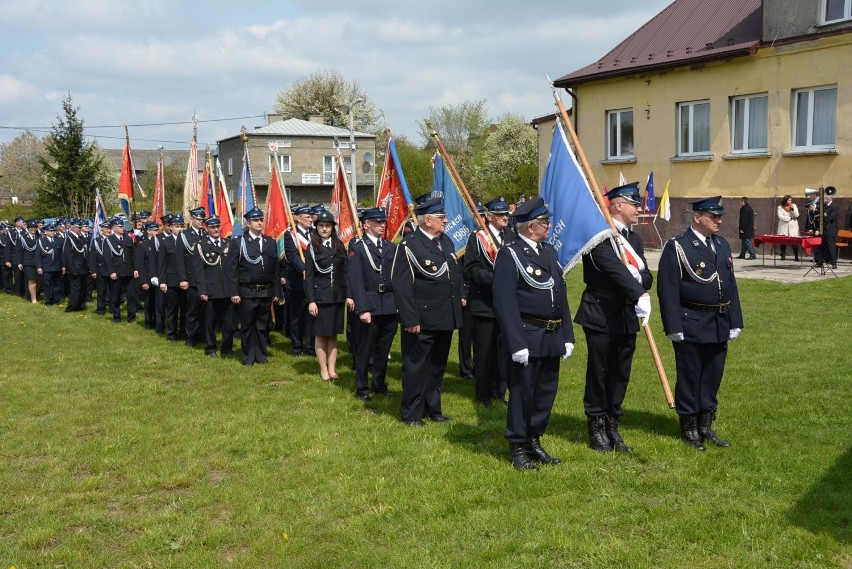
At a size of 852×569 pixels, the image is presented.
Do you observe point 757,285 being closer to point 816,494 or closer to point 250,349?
point 250,349

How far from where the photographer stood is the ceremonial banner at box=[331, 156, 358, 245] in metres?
11.2

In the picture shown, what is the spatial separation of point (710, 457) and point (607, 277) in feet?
5.42

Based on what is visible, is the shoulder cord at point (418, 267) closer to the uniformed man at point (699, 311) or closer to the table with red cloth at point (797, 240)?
the uniformed man at point (699, 311)

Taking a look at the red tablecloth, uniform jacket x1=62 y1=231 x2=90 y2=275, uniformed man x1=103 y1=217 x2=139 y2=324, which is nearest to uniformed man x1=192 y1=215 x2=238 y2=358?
uniformed man x1=103 y1=217 x2=139 y2=324

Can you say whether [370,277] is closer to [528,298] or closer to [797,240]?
[528,298]

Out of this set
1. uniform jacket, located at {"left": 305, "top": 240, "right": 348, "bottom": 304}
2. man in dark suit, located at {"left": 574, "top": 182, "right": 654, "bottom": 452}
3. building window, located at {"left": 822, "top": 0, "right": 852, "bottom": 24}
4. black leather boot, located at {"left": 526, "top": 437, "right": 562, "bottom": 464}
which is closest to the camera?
black leather boot, located at {"left": 526, "top": 437, "right": 562, "bottom": 464}

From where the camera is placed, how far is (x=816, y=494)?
5.82 metres

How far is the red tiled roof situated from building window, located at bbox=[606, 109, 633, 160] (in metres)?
1.39

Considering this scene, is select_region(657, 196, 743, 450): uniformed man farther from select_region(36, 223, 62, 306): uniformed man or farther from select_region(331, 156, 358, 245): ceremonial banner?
select_region(36, 223, 62, 306): uniformed man

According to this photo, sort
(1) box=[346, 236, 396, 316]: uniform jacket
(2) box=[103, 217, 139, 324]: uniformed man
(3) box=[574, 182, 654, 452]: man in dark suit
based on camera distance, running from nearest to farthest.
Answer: (3) box=[574, 182, 654, 452]: man in dark suit
(1) box=[346, 236, 396, 316]: uniform jacket
(2) box=[103, 217, 139, 324]: uniformed man

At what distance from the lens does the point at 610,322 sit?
695cm

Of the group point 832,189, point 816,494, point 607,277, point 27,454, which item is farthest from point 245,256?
point 832,189

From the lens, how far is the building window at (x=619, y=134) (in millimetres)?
26875

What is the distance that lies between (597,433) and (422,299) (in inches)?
83.6
